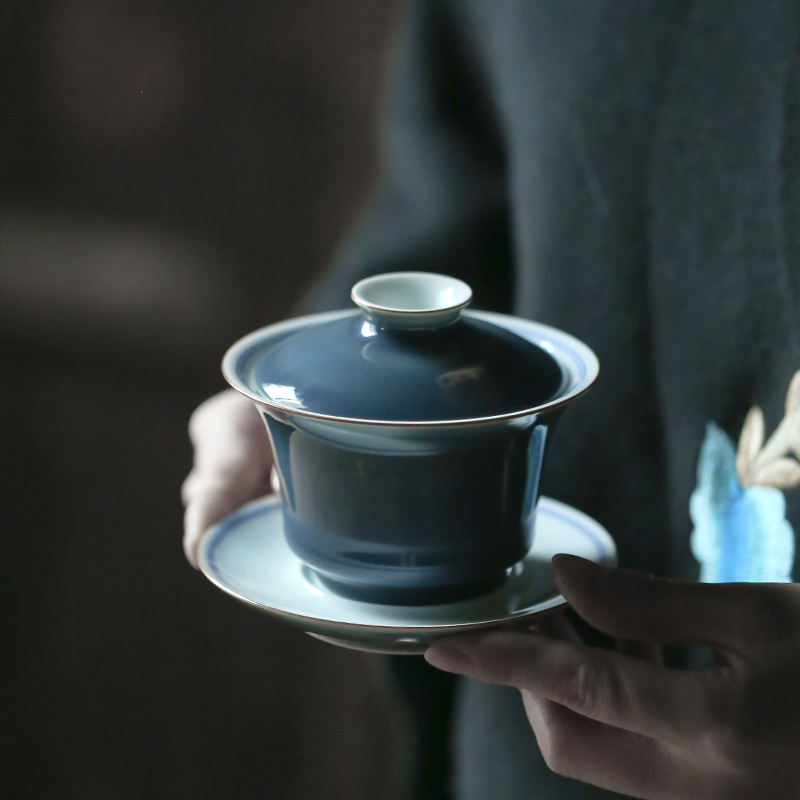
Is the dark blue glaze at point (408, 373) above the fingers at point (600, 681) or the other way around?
above

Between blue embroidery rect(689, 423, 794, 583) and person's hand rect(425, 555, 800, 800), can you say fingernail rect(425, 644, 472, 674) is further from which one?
blue embroidery rect(689, 423, 794, 583)

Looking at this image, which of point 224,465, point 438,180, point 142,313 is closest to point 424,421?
point 224,465

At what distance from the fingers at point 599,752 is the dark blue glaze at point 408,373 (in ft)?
0.48

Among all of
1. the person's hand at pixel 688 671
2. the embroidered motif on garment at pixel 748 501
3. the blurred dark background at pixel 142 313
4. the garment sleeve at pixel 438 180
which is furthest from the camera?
the blurred dark background at pixel 142 313

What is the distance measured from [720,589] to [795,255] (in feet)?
0.73

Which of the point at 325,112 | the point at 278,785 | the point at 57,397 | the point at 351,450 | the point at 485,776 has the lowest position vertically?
the point at 278,785

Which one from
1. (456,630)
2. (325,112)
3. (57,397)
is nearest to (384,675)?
(456,630)

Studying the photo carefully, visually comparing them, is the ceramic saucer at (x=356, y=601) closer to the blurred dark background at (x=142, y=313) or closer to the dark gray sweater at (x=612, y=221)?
the dark gray sweater at (x=612, y=221)

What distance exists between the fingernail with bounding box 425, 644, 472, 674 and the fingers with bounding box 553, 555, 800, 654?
5 cm

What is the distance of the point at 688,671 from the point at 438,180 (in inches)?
18.4

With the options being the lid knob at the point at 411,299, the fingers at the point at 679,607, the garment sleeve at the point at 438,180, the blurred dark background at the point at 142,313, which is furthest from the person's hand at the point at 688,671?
the blurred dark background at the point at 142,313

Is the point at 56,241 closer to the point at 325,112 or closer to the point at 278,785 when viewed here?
Answer: the point at 325,112

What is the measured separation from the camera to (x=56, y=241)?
81 cm

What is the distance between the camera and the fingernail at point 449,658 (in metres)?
0.36
